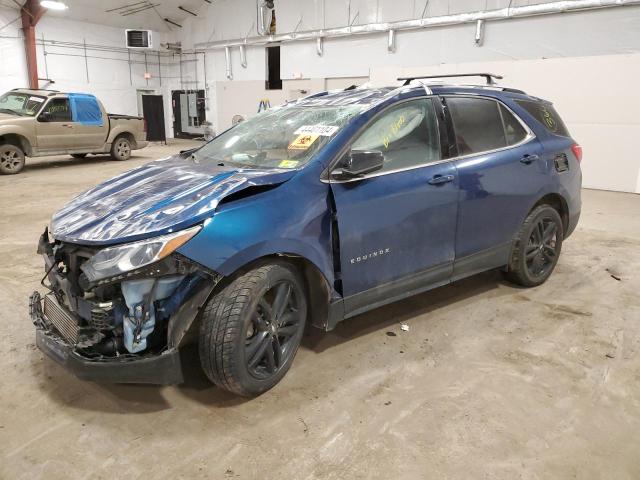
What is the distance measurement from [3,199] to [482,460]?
7892 mm

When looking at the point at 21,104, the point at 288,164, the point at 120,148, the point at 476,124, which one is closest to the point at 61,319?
the point at 288,164

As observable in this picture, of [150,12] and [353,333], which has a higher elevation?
[150,12]

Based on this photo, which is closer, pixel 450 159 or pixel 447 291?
pixel 450 159

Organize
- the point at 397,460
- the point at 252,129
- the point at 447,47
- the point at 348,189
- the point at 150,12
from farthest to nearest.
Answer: the point at 150,12 → the point at 447,47 → the point at 252,129 → the point at 348,189 → the point at 397,460

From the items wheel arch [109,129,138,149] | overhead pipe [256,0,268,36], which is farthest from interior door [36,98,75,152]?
overhead pipe [256,0,268,36]

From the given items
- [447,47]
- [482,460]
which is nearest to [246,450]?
[482,460]

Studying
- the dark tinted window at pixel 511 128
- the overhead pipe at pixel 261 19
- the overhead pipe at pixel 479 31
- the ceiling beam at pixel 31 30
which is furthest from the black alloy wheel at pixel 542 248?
the ceiling beam at pixel 31 30

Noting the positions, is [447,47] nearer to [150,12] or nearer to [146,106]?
[150,12]

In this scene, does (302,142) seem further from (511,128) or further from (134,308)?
(511,128)

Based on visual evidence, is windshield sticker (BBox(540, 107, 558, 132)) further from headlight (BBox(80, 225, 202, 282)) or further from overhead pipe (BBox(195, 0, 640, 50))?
overhead pipe (BBox(195, 0, 640, 50))

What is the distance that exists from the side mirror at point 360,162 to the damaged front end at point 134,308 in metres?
0.87

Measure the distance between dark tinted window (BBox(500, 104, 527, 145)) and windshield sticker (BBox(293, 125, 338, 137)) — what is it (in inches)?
57.5

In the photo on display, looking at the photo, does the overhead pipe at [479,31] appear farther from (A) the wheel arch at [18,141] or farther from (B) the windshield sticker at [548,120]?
(A) the wheel arch at [18,141]

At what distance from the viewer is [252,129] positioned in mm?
3416
